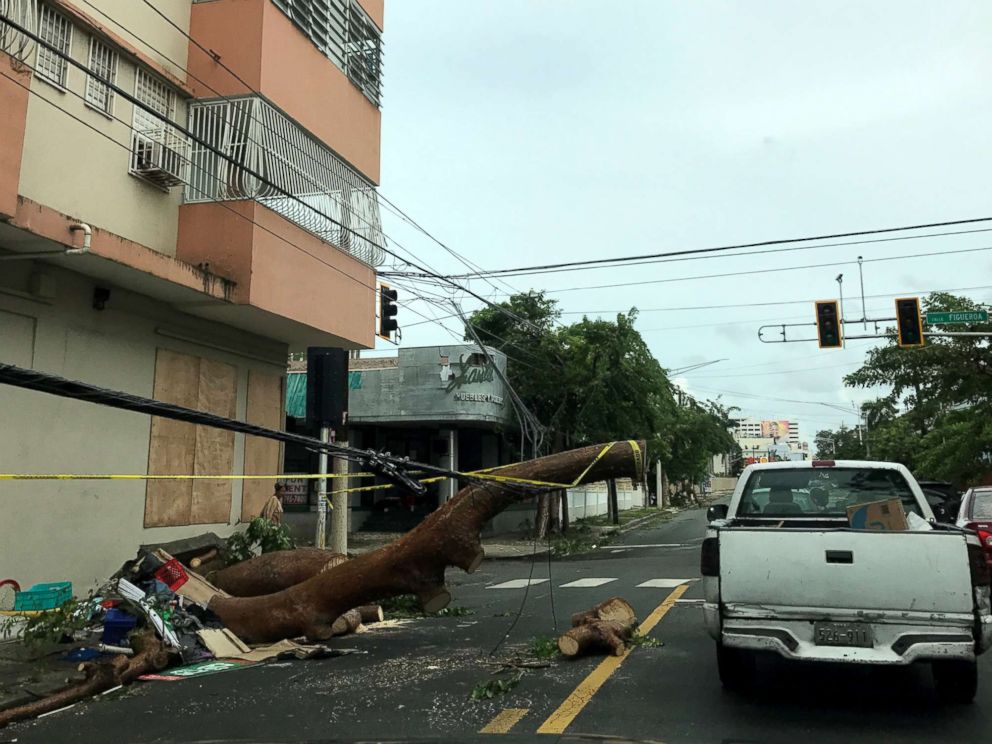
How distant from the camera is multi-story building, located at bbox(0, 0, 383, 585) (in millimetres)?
9281

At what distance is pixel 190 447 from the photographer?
12133 millimetres

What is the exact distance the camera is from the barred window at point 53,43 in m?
9.52

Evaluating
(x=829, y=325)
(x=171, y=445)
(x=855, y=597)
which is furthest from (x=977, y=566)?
(x=829, y=325)

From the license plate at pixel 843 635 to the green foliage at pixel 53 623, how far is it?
718cm

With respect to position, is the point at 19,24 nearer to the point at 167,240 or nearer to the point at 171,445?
the point at 167,240

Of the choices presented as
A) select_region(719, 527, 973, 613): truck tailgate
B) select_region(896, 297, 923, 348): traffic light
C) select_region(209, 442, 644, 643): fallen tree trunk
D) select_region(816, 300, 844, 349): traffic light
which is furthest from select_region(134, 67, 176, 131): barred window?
select_region(896, 297, 923, 348): traffic light

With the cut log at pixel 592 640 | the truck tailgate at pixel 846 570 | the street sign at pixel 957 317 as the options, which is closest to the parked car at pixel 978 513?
the cut log at pixel 592 640

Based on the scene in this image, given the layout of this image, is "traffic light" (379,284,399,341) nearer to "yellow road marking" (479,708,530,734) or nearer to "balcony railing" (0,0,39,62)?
"balcony railing" (0,0,39,62)

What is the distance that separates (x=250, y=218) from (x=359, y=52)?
5192 millimetres

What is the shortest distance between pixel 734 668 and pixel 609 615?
7.66ft

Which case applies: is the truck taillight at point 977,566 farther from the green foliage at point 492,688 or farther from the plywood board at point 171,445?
the plywood board at point 171,445

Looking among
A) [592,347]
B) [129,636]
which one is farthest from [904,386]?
[129,636]

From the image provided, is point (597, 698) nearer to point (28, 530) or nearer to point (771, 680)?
point (771, 680)

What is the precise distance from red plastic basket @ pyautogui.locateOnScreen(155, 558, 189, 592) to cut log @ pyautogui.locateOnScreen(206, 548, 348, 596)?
36.0 inches
